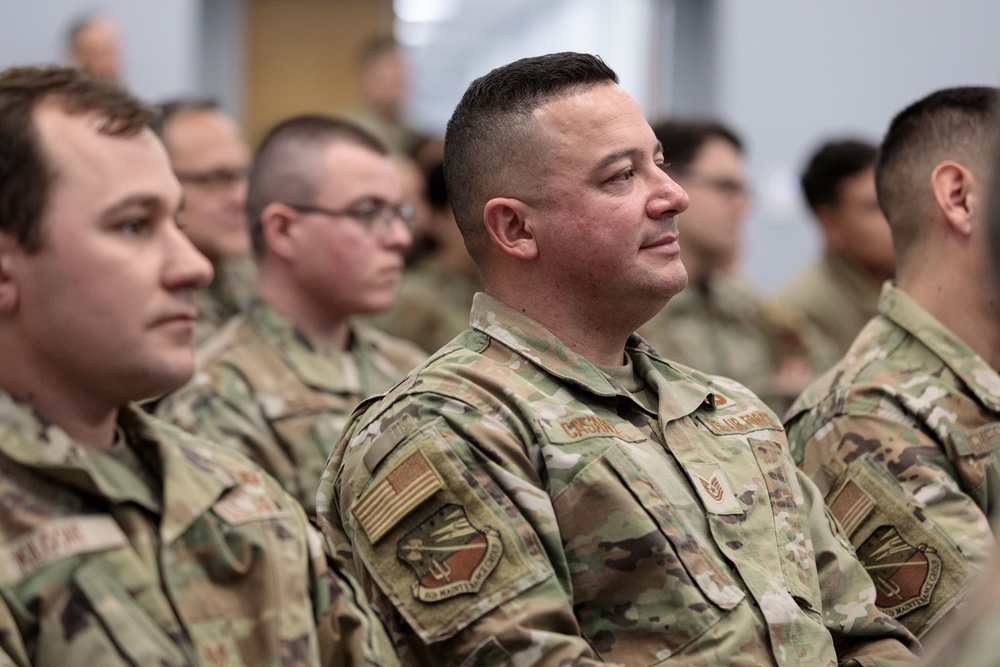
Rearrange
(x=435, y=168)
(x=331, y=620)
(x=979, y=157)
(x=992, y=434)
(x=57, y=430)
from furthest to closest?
(x=435, y=168)
(x=979, y=157)
(x=992, y=434)
(x=331, y=620)
(x=57, y=430)

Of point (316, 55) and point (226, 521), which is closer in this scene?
point (226, 521)

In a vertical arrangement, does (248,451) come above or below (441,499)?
below

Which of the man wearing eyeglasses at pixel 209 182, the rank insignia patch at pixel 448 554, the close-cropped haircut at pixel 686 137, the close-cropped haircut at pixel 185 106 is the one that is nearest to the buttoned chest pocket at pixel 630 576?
the rank insignia patch at pixel 448 554

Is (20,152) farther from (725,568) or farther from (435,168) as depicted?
(435,168)

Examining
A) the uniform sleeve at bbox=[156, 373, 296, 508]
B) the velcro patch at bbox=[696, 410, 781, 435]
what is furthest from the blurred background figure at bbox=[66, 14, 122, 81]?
the velcro patch at bbox=[696, 410, 781, 435]

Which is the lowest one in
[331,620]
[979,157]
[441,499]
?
[331,620]

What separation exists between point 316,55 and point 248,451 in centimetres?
547

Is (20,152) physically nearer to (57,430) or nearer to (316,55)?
(57,430)

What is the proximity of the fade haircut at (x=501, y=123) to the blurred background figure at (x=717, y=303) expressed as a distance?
2.11 metres

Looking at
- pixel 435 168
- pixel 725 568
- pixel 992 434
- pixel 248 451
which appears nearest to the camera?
pixel 725 568

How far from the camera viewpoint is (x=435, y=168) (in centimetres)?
459

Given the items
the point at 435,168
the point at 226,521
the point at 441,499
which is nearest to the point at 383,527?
the point at 441,499

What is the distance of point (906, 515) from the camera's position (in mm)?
1747

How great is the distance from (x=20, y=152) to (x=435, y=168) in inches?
134
